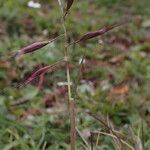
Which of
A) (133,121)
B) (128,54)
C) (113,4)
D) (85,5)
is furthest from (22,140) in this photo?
(113,4)

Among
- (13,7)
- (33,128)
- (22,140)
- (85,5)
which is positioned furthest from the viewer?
(85,5)

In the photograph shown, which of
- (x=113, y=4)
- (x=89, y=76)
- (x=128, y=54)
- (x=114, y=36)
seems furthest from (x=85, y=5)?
(x=89, y=76)

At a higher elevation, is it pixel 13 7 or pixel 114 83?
pixel 13 7

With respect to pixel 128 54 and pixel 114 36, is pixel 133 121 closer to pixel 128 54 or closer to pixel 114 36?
pixel 128 54

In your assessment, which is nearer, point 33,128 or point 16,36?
point 33,128

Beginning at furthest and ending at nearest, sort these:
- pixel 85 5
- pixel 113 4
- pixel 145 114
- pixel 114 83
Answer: pixel 113 4, pixel 85 5, pixel 114 83, pixel 145 114

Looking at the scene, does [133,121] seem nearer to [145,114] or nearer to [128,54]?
[145,114]
